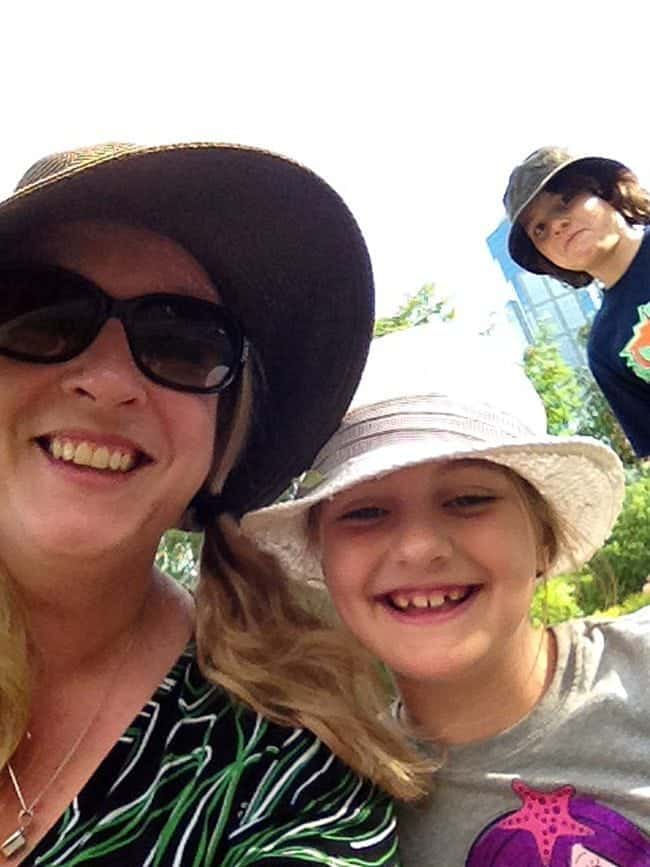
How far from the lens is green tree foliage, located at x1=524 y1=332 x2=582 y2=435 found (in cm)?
1259

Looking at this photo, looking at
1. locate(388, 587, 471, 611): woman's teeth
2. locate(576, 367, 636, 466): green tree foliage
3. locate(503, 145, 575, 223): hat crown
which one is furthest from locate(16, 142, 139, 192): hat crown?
locate(576, 367, 636, 466): green tree foliage

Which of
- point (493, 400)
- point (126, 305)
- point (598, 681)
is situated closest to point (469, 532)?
point (493, 400)

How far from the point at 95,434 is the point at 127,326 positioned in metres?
0.18

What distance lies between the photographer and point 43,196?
1.20m

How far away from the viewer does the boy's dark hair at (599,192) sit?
9.63ft

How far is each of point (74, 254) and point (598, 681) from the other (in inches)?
47.2

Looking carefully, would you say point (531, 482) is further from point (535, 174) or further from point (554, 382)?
point (554, 382)

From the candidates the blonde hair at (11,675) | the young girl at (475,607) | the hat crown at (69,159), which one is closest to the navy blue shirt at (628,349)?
the young girl at (475,607)

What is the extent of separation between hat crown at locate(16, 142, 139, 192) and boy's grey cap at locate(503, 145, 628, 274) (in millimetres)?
1872

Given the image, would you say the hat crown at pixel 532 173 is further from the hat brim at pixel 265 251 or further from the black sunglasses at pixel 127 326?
the black sunglasses at pixel 127 326

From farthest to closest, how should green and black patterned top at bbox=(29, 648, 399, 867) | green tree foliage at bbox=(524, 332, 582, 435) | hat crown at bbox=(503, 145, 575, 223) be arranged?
green tree foliage at bbox=(524, 332, 582, 435)
hat crown at bbox=(503, 145, 575, 223)
green and black patterned top at bbox=(29, 648, 399, 867)

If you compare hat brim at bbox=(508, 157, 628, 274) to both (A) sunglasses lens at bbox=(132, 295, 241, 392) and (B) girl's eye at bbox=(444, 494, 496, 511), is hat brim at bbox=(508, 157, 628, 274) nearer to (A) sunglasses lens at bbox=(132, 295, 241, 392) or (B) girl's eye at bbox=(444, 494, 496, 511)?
(B) girl's eye at bbox=(444, 494, 496, 511)

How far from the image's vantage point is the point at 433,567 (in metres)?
1.56

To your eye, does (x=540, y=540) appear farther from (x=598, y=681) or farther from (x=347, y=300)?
(x=347, y=300)
